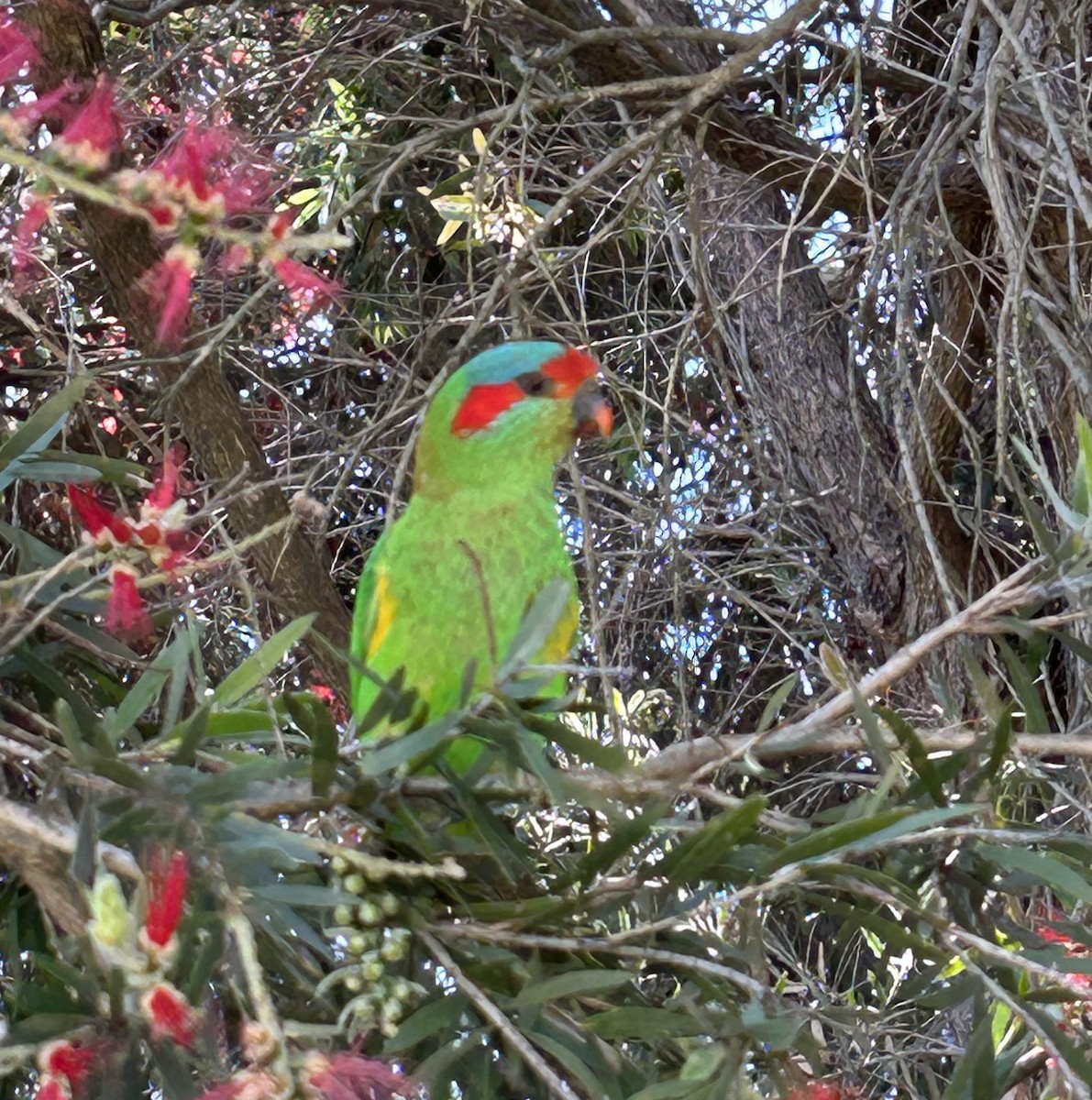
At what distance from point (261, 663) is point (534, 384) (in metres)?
1.13

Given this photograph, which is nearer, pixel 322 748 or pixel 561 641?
pixel 322 748

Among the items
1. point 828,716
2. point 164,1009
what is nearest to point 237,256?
point 164,1009

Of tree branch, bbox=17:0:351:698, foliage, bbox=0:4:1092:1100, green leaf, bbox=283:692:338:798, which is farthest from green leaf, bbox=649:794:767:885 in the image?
tree branch, bbox=17:0:351:698

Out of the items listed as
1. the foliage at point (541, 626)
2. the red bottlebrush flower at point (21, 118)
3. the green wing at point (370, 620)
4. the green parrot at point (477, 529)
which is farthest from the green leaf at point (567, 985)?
the green wing at point (370, 620)

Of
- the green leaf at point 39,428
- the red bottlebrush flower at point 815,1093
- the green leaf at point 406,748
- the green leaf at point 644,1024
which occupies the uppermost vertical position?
the green leaf at point 39,428

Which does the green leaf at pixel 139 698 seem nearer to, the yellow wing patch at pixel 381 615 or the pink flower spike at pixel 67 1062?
the pink flower spike at pixel 67 1062

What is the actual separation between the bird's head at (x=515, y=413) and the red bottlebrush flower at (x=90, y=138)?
3.98 ft

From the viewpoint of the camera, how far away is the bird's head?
77.9 inches

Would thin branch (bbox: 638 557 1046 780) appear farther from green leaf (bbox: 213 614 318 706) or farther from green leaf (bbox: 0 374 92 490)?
green leaf (bbox: 0 374 92 490)

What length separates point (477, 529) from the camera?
1.88m

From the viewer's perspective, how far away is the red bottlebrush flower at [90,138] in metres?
0.67

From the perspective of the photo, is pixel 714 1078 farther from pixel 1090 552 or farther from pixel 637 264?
pixel 637 264

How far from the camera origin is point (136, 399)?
2961mm

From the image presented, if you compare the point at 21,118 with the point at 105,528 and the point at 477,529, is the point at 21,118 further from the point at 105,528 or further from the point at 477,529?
the point at 477,529
